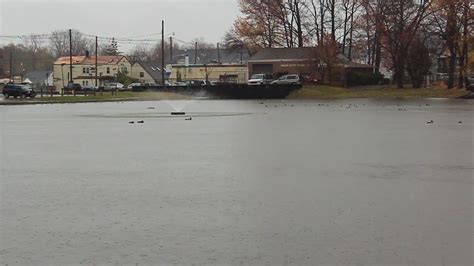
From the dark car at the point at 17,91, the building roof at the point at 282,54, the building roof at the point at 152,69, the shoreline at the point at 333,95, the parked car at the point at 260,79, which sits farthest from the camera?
the building roof at the point at 152,69

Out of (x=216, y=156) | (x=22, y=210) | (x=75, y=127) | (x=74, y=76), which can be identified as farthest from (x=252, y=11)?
(x=22, y=210)

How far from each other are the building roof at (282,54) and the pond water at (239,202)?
63.8 m

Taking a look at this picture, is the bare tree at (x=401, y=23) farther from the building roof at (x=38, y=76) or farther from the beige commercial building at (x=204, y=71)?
the building roof at (x=38, y=76)

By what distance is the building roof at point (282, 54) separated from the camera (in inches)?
3199

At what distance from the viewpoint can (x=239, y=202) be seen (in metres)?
9.22

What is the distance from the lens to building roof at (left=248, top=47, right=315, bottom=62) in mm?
81250

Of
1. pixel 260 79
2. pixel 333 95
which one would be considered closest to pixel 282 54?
pixel 260 79

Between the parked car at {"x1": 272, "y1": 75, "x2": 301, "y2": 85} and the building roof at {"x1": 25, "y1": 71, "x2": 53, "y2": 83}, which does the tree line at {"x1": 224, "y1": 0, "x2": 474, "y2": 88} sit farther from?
the building roof at {"x1": 25, "y1": 71, "x2": 53, "y2": 83}

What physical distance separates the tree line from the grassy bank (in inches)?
104

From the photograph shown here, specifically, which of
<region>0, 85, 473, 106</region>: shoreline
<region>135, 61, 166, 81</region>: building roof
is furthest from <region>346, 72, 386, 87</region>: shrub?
<region>135, 61, 166, 81</region>: building roof

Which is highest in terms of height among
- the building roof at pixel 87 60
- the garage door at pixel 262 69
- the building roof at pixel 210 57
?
the building roof at pixel 210 57

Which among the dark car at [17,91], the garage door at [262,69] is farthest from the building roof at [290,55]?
the dark car at [17,91]

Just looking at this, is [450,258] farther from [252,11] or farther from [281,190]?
[252,11]

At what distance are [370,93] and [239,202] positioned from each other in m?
58.0
